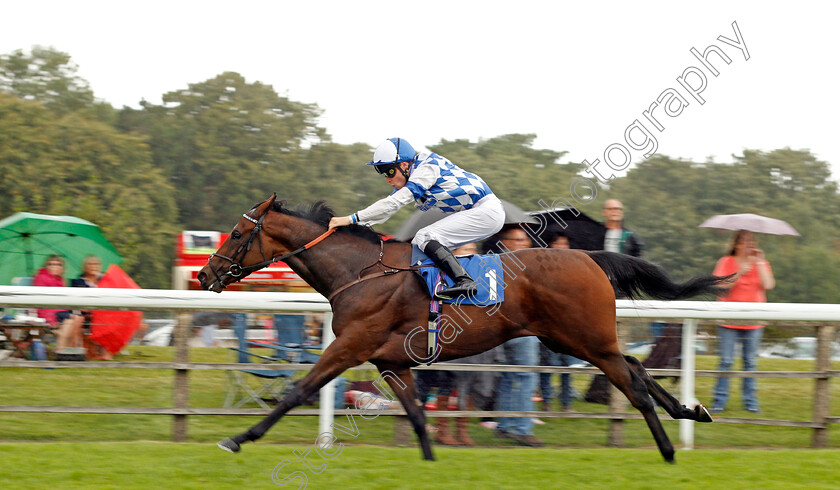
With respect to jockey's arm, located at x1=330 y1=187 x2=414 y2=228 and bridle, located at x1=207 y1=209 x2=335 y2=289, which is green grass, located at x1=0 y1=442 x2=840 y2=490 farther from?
jockey's arm, located at x1=330 y1=187 x2=414 y2=228

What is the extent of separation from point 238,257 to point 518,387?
2.11m

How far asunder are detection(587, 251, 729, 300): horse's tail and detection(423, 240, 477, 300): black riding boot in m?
0.96

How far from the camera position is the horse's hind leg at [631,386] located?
4629 millimetres

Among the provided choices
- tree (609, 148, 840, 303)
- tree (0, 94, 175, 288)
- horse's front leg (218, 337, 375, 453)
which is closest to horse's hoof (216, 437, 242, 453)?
horse's front leg (218, 337, 375, 453)

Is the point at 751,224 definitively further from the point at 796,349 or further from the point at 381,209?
the point at 381,209

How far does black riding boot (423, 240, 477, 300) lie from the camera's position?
14.8 feet

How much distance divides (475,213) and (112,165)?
23.5 m

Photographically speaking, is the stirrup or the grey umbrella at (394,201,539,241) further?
the grey umbrella at (394,201,539,241)

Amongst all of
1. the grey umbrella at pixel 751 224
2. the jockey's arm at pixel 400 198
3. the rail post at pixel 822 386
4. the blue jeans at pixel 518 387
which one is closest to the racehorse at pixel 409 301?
the jockey's arm at pixel 400 198

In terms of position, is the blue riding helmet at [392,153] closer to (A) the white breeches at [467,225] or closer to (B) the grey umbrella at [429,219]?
(A) the white breeches at [467,225]

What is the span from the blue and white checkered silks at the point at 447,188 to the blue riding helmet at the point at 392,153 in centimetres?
8

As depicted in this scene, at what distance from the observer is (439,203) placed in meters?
4.82

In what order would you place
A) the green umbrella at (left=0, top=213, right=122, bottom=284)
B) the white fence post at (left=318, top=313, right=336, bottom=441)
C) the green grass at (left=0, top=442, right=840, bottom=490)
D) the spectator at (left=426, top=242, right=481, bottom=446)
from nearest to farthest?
the green grass at (left=0, top=442, right=840, bottom=490), the white fence post at (left=318, top=313, right=336, bottom=441), the spectator at (left=426, top=242, right=481, bottom=446), the green umbrella at (left=0, top=213, right=122, bottom=284)

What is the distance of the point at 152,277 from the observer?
24.1 m
